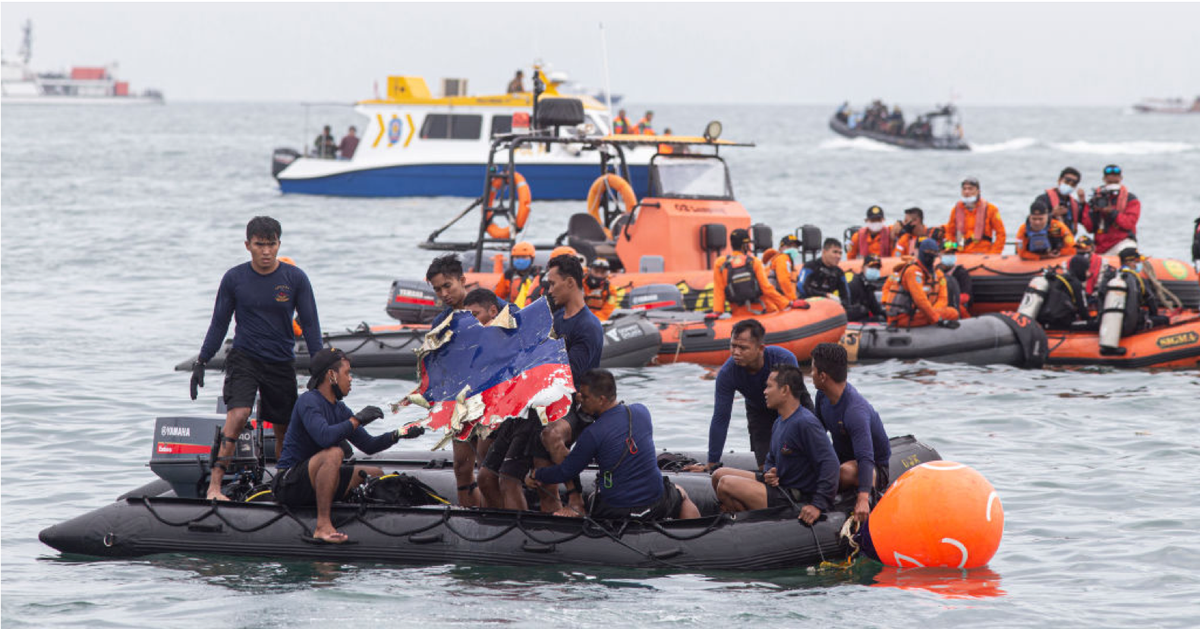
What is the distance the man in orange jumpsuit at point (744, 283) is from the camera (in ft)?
Result: 45.8

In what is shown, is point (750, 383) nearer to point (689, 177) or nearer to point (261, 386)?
point (261, 386)

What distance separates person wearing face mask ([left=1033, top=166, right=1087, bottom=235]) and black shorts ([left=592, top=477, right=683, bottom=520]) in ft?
30.8

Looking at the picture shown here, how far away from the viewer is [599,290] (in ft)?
44.6

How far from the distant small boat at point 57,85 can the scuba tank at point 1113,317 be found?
184 meters

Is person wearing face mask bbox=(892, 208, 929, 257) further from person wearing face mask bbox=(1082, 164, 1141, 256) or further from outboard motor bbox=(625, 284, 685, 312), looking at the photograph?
outboard motor bbox=(625, 284, 685, 312)

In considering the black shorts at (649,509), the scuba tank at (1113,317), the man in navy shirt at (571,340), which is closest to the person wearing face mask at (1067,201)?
the scuba tank at (1113,317)

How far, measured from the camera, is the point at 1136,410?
12664 millimetres

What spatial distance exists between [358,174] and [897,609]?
28589mm

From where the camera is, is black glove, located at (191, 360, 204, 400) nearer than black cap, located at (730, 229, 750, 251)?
Yes

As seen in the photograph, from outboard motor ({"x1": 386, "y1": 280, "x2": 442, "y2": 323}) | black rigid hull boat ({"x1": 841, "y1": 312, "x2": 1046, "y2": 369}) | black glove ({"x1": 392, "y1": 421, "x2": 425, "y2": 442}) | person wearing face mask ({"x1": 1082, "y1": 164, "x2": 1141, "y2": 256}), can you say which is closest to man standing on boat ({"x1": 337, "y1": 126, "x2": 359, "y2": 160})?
outboard motor ({"x1": 386, "y1": 280, "x2": 442, "y2": 323})

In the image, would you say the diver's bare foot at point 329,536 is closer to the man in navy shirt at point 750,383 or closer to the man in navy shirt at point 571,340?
the man in navy shirt at point 571,340

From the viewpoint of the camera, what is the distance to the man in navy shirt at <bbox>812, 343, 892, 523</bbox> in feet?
25.4

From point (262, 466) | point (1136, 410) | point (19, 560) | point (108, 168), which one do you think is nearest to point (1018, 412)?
point (1136, 410)

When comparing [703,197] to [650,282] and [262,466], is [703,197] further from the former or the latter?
[262,466]
